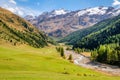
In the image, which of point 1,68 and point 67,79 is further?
point 1,68

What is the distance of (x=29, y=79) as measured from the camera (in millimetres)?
44344

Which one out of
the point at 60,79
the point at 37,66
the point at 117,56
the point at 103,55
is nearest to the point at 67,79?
the point at 60,79

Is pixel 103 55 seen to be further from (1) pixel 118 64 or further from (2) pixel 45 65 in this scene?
(2) pixel 45 65

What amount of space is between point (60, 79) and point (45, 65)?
83.5ft

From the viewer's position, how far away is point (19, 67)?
62.3 m

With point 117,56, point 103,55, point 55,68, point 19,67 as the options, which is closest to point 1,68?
Result: point 19,67

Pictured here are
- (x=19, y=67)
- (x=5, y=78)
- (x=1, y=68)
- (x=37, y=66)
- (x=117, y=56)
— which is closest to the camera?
Result: (x=5, y=78)

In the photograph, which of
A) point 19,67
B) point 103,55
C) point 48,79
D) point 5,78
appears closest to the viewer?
point 5,78

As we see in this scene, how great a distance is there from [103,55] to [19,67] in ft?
441

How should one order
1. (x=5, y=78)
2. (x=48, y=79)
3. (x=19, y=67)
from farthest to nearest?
(x=19, y=67)
(x=48, y=79)
(x=5, y=78)

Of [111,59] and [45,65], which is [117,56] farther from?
[45,65]

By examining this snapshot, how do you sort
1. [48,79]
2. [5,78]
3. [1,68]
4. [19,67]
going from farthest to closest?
[19,67]
[1,68]
[48,79]
[5,78]

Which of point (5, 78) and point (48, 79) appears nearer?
point (5, 78)

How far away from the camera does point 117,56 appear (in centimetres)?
16738
